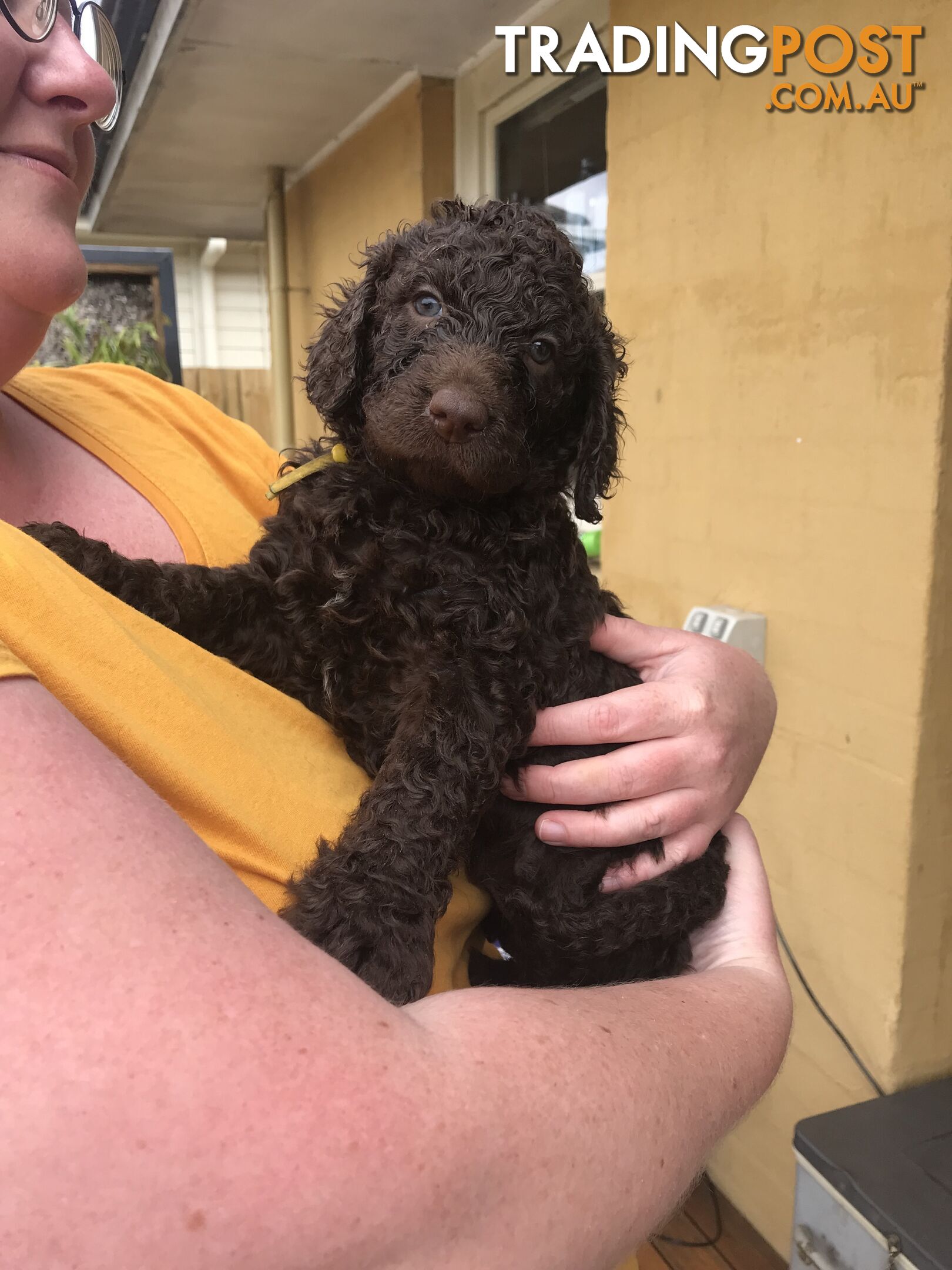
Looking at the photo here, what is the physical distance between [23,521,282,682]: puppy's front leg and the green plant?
4229 mm

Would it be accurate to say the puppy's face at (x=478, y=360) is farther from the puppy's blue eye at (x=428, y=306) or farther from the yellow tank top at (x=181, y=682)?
the yellow tank top at (x=181, y=682)

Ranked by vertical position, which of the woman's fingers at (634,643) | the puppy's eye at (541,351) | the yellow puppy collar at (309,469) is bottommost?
the woman's fingers at (634,643)

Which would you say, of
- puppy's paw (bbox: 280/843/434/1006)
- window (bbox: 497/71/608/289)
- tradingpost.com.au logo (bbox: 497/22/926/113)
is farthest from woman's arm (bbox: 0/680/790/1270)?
window (bbox: 497/71/608/289)

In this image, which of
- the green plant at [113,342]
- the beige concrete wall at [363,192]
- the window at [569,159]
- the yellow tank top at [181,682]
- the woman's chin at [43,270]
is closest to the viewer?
the yellow tank top at [181,682]

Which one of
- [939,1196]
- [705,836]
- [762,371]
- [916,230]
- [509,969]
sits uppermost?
[916,230]

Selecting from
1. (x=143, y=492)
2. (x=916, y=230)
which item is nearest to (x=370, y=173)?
(x=916, y=230)

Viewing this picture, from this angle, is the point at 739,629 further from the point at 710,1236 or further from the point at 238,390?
the point at 238,390

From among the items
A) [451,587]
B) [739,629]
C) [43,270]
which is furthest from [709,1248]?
[43,270]

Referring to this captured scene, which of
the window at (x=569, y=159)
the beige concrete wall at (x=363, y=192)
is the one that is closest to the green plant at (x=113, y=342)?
the beige concrete wall at (x=363, y=192)

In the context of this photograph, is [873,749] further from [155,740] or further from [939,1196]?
[155,740]

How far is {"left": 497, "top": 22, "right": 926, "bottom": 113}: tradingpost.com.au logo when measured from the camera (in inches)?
78.5

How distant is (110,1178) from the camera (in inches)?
22.9

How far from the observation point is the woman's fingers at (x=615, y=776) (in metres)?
1.34

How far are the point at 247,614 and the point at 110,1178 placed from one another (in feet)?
3.17
